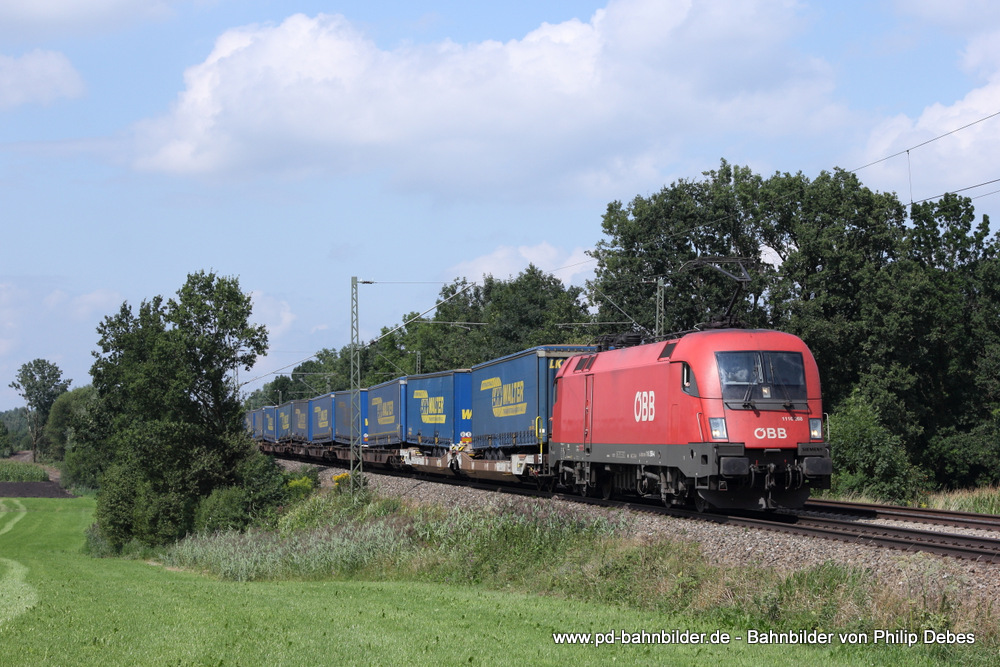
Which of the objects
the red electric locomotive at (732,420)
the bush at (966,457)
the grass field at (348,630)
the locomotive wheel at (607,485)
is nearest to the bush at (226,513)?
the locomotive wheel at (607,485)

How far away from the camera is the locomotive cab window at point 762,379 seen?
59.8 feet

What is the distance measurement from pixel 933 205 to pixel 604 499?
151 ft

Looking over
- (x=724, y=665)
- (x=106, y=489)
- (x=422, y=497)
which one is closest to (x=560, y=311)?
(x=106, y=489)

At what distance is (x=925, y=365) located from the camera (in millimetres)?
57531

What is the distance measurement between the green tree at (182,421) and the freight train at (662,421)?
28973 mm

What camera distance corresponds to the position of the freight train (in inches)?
714

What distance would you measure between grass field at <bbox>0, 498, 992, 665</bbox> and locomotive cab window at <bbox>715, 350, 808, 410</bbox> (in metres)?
5.66

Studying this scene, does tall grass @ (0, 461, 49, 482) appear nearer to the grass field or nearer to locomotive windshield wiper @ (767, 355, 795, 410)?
the grass field

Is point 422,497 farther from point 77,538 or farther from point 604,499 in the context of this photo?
point 77,538

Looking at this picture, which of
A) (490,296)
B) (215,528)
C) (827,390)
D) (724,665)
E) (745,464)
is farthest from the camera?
(490,296)

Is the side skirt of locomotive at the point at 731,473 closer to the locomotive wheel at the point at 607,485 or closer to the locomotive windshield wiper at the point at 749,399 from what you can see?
the locomotive windshield wiper at the point at 749,399

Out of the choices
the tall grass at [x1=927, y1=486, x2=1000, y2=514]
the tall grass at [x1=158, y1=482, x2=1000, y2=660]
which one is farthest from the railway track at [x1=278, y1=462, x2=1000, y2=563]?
the tall grass at [x1=927, y1=486, x2=1000, y2=514]

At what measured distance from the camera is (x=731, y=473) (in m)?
17.6

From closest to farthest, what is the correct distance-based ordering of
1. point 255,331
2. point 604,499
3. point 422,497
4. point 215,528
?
1. point 604,499
2. point 422,497
3. point 215,528
4. point 255,331
